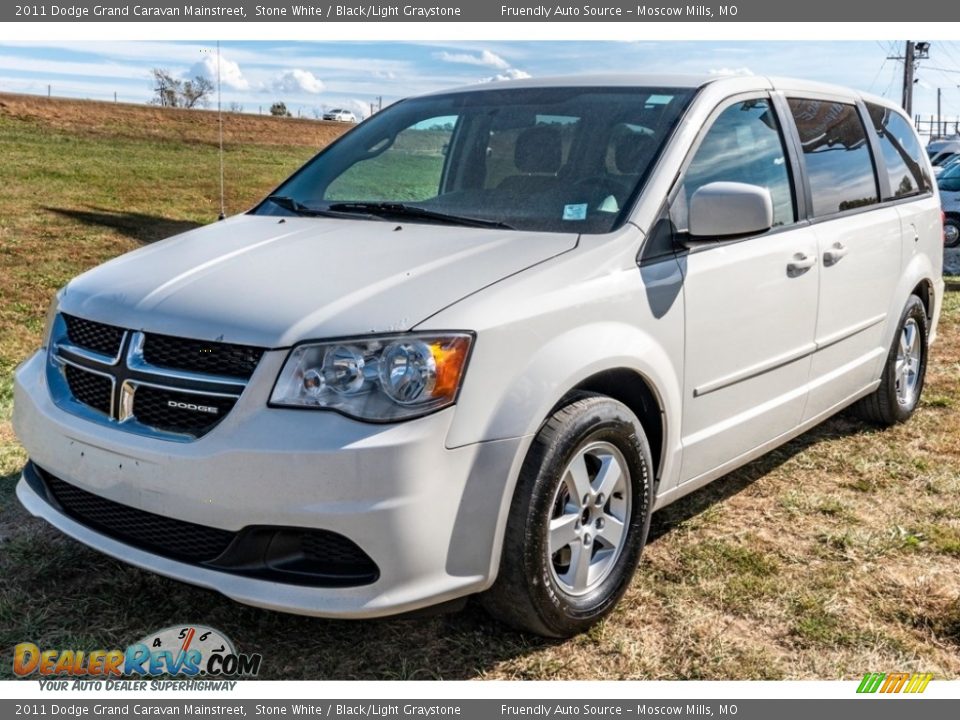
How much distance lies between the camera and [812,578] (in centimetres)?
370

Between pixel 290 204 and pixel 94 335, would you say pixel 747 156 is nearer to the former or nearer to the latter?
pixel 290 204

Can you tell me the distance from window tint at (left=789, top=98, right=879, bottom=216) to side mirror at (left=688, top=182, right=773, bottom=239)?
1.09 meters

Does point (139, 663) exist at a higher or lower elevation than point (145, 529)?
lower

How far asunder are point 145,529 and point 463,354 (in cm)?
111

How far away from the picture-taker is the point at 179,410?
2785 mm

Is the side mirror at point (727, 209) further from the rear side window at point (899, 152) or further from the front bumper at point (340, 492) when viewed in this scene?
the rear side window at point (899, 152)

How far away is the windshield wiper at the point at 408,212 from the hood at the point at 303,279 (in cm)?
7

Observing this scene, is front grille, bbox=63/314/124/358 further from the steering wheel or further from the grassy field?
the steering wheel

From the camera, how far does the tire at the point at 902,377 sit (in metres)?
5.33

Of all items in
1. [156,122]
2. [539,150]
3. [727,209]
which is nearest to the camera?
[727,209]

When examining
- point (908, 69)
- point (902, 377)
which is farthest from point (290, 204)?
point (908, 69)

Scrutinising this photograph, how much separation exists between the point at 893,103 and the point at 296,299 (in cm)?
433

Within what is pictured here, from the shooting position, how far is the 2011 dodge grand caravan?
2654mm

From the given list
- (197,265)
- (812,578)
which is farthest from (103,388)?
(812,578)
